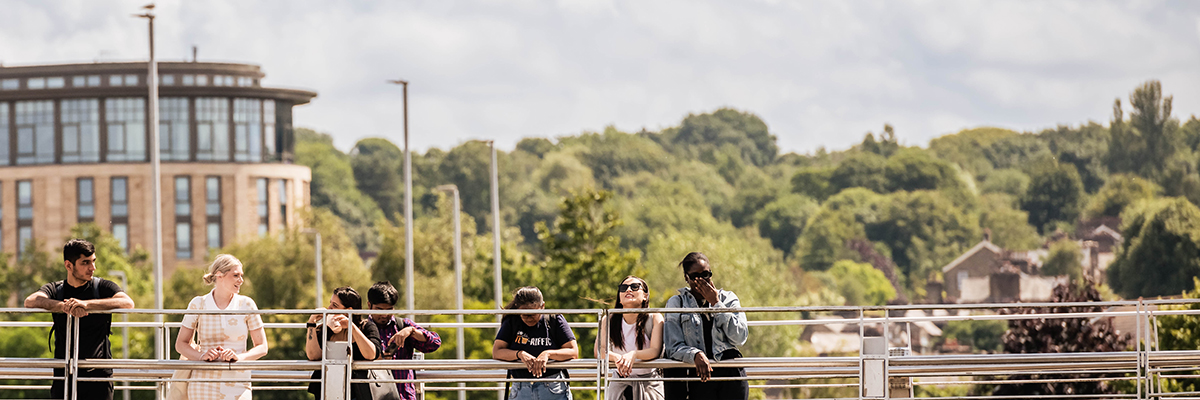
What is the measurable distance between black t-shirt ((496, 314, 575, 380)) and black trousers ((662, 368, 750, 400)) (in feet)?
2.63

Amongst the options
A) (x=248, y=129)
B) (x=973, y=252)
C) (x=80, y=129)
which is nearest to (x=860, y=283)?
(x=973, y=252)

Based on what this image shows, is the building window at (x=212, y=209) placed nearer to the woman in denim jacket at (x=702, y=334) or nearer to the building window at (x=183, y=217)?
the building window at (x=183, y=217)

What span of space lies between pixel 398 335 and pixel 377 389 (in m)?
0.42

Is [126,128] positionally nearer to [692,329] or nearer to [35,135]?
[35,135]

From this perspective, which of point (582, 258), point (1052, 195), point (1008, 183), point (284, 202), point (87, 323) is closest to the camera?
point (87, 323)

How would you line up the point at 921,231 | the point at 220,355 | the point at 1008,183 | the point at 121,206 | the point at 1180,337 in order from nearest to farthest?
the point at 220,355
the point at 1180,337
the point at 121,206
the point at 921,231
the point at 1008,183

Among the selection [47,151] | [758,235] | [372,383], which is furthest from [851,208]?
[372,383]

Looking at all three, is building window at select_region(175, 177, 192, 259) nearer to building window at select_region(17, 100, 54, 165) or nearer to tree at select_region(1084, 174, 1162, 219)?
building window at select_region(17, 100, 54, 165)

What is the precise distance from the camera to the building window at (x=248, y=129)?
120 meters

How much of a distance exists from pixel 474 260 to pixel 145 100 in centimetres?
4783

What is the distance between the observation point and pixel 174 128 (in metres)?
119

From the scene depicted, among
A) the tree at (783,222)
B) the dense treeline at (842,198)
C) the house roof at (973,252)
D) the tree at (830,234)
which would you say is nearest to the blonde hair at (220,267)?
the dense treeline at (842,198)

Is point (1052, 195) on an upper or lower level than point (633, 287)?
upper

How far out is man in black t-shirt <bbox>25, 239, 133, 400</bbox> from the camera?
33.9ft
